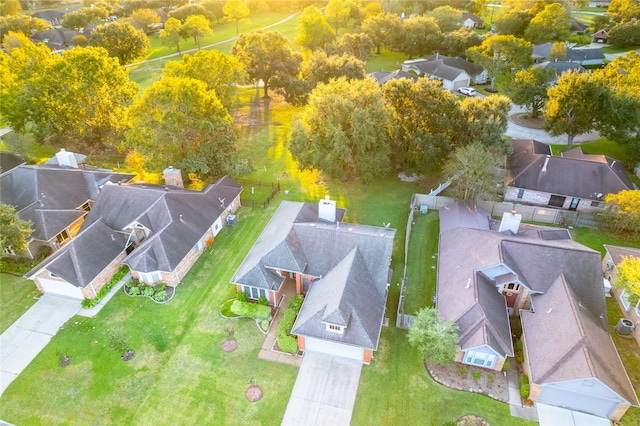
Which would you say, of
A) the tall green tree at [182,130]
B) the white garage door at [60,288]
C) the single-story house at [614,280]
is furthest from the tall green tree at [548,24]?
the white garage door at [60,288]

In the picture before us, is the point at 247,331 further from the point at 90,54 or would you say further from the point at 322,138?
the point at 90,54

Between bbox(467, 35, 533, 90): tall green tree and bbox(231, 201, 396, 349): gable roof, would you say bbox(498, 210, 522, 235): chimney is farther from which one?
bbox(467, 35, 533, 90): tall green tree

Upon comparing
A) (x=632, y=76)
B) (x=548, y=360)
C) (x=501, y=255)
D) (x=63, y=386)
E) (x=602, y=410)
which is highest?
(x=632, y=76)

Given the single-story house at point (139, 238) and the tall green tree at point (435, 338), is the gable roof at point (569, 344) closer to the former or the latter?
the tall green tree at point (435, 338)

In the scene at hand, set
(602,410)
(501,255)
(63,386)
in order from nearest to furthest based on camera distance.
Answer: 1. (602,410)
2. (63,386)
3. (501,255)

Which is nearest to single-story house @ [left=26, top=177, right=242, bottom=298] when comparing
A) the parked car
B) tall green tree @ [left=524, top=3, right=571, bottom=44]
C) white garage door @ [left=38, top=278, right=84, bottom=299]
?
white garage door @ [left=38, top=278, right=84, bottom=299]

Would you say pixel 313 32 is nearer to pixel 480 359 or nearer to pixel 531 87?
pixel 531 87

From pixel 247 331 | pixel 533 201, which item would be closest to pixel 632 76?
pixel 533 201

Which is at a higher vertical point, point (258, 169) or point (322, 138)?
point (322, 138)
